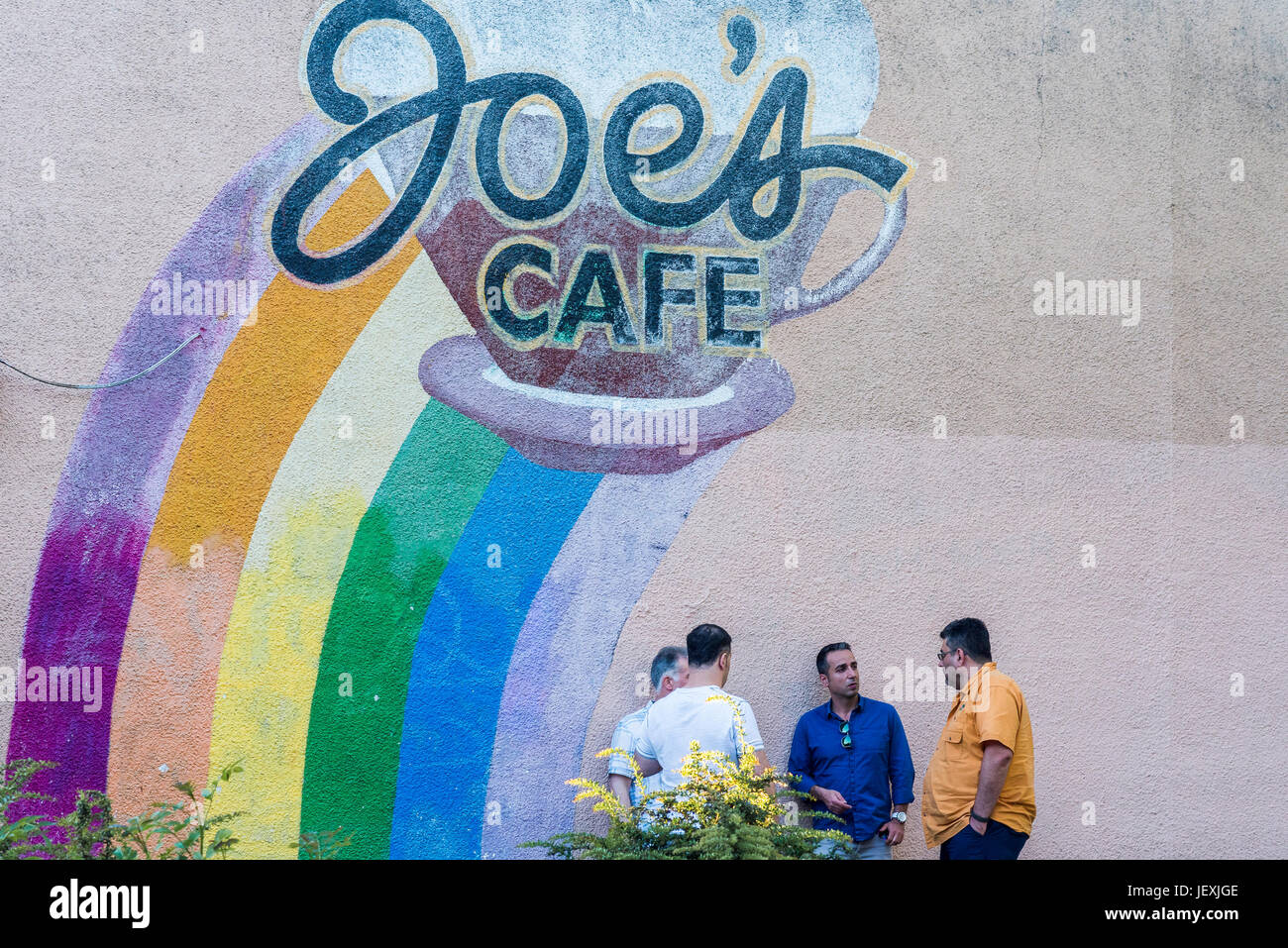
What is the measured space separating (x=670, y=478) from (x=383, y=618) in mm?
1573

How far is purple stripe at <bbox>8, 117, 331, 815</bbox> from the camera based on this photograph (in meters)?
5.60

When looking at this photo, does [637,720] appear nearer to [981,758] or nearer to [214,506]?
[981,758]

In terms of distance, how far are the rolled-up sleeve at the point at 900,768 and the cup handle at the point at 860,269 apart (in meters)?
2.10

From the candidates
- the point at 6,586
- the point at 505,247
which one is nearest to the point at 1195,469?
the point at 505,247

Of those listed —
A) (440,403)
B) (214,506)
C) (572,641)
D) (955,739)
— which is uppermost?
(440,403)

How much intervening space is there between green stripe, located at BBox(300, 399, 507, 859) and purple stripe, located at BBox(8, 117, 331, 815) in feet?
3.25

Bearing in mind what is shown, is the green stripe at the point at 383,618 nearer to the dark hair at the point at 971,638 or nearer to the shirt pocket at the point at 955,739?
the dark hair at the point at 971,638

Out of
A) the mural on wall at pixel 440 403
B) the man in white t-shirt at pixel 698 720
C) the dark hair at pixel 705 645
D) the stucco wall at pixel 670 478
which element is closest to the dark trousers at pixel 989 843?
the stucco wall at pixel 670 478

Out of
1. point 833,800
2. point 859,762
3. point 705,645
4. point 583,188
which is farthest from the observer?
point 583,188

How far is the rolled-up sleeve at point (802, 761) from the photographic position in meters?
5.66

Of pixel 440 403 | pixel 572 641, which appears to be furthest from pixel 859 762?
pixel 440 403

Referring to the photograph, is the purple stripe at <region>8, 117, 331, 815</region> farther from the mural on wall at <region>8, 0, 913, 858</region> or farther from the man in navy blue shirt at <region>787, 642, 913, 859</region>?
the man in navy blue shirt at <region>787, 642, 913, 859</region>

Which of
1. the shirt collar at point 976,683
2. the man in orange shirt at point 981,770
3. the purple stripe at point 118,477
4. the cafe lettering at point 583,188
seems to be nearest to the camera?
the man in orange shirt at point 981,770

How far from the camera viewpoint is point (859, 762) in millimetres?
5586
